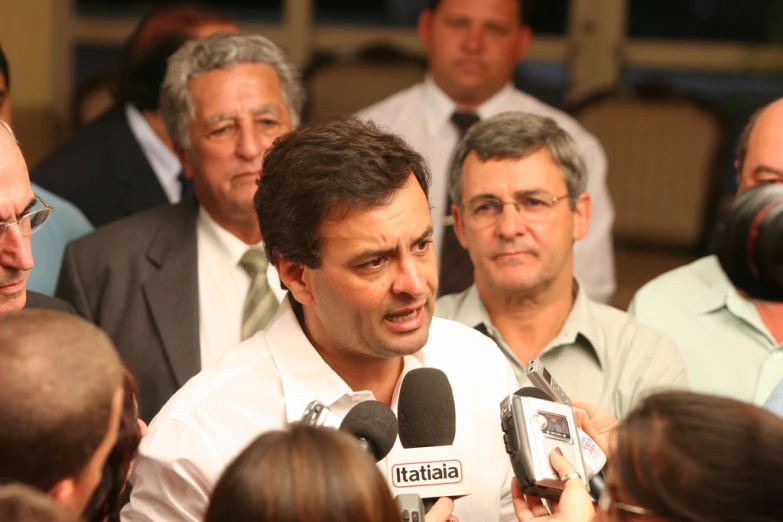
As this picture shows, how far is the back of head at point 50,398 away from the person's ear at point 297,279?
0.64m

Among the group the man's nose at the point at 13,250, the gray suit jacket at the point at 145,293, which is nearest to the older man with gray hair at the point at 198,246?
the gray suit jacket at the point at 145,293

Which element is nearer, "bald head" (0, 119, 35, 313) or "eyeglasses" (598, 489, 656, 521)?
"eyeglasses" (598, 489, 656, 521)

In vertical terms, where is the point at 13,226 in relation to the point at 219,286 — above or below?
above

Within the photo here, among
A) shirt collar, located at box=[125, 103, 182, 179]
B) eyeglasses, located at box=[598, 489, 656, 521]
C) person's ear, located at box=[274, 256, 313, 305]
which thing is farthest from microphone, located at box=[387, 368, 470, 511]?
shirt collar, located at box=[125, 103, 182, 179]

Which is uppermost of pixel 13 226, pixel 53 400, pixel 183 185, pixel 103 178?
pixel 53 400

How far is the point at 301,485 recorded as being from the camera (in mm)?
1415

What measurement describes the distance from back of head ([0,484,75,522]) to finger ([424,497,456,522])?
682 millimetres

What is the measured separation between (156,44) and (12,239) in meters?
1.64

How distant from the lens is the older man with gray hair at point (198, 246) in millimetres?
2764

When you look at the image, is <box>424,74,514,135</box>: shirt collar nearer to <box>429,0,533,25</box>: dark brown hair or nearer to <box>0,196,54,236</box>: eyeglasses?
<box>429,0,533,25</box>: dark brown hair

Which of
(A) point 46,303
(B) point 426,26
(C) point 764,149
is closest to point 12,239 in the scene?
(A) point 46,303

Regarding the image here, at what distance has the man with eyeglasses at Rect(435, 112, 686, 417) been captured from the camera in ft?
8.73

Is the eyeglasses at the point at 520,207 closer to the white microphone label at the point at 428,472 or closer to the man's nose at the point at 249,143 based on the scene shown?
the man's nose at the point at 249,143

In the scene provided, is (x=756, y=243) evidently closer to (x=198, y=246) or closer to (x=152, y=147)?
(x=198, y=246)
